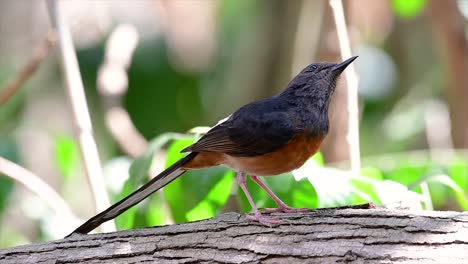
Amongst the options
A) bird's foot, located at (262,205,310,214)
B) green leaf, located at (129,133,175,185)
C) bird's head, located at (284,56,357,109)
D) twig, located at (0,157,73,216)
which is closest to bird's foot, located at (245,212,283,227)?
bird's foot, located at (262,205,310,214)

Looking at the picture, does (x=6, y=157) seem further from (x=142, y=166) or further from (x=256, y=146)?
(x=256, y=146)

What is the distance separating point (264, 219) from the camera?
3768mm

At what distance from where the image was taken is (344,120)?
20.9ft

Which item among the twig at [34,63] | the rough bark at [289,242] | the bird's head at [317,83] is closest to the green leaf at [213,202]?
the rough bark at [289,242]

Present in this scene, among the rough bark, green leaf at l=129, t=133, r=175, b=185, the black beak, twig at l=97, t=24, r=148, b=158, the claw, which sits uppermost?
twig at l=97, t=24, r=148, b=158

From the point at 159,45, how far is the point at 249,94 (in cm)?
294

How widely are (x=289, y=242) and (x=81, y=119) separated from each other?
1.80m

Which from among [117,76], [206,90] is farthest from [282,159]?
[206,90]

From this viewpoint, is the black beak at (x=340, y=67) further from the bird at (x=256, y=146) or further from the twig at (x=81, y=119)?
the twig at (x=81, y=119)

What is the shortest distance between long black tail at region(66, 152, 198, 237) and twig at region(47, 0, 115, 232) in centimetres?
43

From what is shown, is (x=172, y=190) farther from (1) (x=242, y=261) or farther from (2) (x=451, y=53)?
(2) (x=451, y=53)

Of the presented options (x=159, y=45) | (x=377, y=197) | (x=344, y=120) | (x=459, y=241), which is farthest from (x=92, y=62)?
(x=459, y=241)

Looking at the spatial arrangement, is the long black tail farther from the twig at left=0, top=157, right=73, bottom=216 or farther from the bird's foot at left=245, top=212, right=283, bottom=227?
the twig at left=0, top=157, right=73, bottom=216

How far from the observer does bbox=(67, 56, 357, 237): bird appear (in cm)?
Answer: 420
